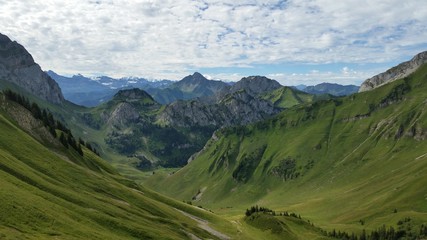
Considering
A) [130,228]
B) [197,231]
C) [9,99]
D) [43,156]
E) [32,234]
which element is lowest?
[197,231]

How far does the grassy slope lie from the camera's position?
69.2 metres

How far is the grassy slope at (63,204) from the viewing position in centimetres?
6925

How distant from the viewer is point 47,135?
5969 inches

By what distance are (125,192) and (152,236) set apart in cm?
4063

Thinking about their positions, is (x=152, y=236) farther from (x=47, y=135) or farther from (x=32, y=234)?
(x=47, y=135)

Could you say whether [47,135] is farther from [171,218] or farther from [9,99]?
[171,218]

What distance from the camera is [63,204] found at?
8931 centimetres

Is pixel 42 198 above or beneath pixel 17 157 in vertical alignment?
beneath

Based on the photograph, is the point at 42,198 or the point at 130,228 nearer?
the point at 42,198

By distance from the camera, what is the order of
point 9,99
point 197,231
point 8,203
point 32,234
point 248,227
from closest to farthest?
point 32,234 < point 8,203 < point 197,231 < point 9,99 < point 248,227

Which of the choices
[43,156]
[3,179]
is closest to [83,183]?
[43,156]

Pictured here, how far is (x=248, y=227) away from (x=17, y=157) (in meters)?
108

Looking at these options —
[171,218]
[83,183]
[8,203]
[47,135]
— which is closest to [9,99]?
[47,135]

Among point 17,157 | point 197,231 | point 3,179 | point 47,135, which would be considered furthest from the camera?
point 47,135
